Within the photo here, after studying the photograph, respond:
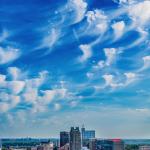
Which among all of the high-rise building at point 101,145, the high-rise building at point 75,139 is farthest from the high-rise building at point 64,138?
the high-rise building at point 75,139

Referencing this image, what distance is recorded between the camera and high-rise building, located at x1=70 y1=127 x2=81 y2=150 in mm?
136000

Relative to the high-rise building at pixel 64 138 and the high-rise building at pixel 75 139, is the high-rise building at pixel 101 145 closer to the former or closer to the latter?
the high-rise building at pixel 75 139

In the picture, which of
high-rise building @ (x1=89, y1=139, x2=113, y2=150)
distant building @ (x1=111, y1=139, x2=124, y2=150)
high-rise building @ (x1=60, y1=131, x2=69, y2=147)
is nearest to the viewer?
distant building @ (x1=111, y1=139, x2=124, y2=150)

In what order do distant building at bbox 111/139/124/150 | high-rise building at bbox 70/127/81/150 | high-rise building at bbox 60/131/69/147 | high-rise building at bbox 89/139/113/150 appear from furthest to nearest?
1. high-rise building at bbox 60/131/69/147
2. high-rise building at bbox 70/127/81/150
3. high-rise building at bbox 89/139/113/150
4. distant building at bbox 111/139/124/150

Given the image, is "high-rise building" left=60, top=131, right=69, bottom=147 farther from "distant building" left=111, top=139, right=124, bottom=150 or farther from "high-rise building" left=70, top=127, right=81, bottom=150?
"distant building" left=111, top=139, right=124, bottom=150

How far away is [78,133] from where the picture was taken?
142m

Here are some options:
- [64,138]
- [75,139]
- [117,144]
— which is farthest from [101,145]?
[64,138]

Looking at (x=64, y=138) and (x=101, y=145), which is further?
(x=64, y=138)

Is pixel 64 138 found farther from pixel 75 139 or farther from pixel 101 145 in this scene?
pixel 101 145

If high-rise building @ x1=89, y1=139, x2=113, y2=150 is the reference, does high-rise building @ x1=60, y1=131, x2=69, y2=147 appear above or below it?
above

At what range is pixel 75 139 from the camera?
13912 cm

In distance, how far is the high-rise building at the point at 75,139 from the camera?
446ft

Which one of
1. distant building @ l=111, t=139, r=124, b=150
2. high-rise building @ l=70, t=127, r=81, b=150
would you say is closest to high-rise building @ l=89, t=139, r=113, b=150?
distant building @ l=111, t=139, r=124, b=150

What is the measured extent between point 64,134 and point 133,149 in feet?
88.0
